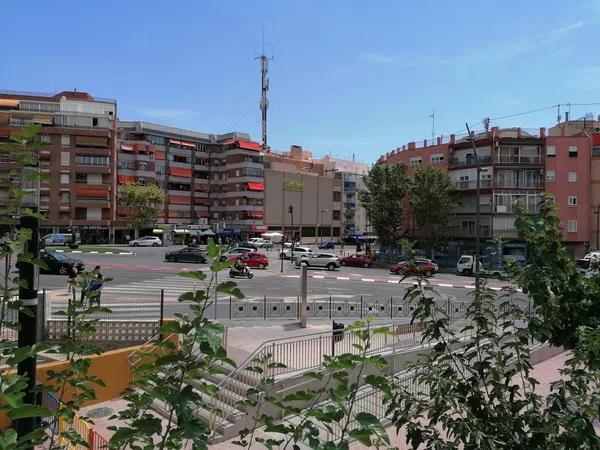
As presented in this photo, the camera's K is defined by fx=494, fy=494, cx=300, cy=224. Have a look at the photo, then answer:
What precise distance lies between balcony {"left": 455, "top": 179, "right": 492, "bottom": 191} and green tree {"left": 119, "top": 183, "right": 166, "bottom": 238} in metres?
42.6

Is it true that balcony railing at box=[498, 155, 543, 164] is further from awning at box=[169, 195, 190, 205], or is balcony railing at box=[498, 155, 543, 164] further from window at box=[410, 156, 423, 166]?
awning at box=[169, 195, 190, 205]

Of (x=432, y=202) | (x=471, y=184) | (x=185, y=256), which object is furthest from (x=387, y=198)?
(x=185, y=256)

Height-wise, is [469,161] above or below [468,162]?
above

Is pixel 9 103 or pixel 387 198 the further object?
pixel 9 103

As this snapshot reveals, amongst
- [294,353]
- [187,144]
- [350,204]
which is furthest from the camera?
[350,204]

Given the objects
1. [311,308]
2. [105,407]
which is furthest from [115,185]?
[105,407]

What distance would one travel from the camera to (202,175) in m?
93.0

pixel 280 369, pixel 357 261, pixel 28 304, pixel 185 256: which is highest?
pixel 28 304

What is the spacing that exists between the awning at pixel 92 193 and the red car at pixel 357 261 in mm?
39370

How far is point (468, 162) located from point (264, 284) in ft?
106

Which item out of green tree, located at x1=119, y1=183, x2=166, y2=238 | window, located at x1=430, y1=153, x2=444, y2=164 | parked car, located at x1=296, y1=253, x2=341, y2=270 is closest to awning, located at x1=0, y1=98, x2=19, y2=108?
green tree, located at x1=119, y1=183, x2=166, y2=238

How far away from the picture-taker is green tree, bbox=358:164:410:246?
54.1m

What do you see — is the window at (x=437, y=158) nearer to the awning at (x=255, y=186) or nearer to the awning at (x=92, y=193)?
the awning at (x=255, y=186)

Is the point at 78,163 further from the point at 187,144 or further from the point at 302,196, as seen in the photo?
the point at 302,196
